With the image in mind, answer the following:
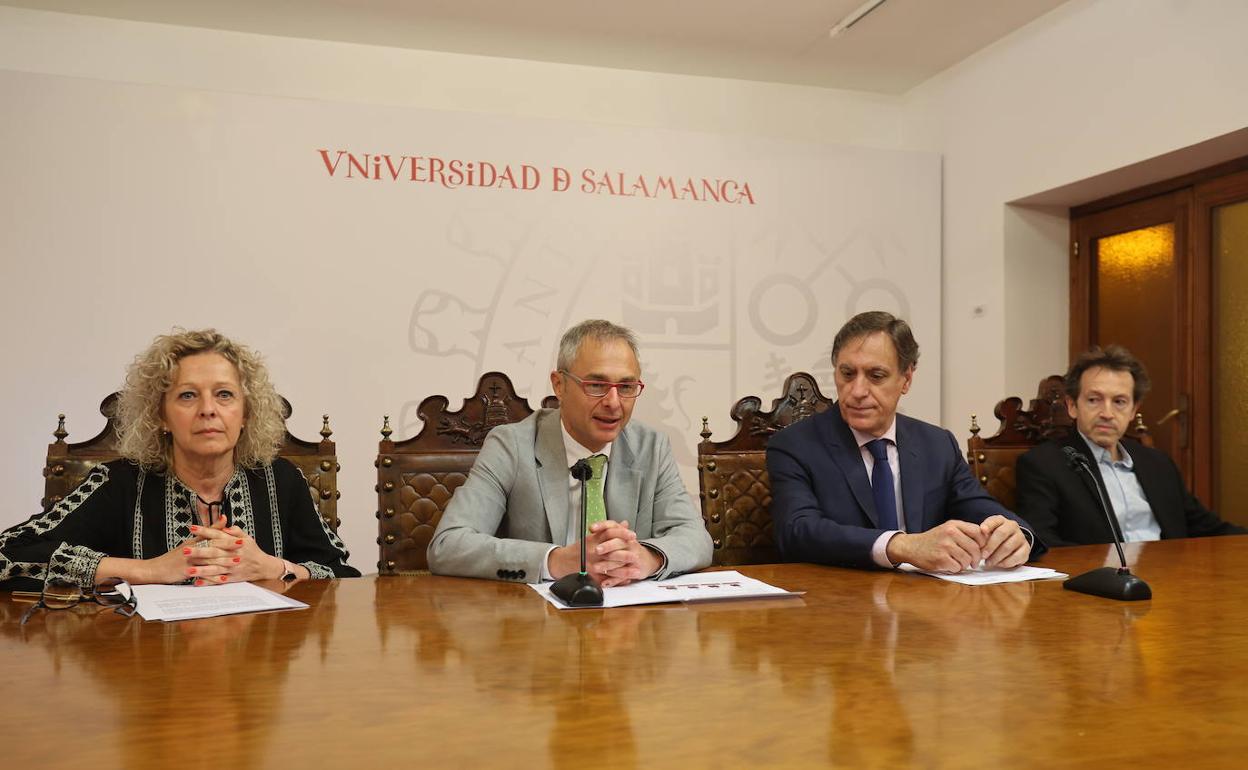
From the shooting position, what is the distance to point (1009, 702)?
3.52 feet

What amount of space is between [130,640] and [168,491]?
935mm

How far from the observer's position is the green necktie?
2293mm

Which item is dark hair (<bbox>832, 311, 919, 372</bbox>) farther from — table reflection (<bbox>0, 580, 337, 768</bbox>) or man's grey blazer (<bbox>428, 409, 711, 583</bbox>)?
table reflection (<bbox>0, 580, 337, 768</bbox>)

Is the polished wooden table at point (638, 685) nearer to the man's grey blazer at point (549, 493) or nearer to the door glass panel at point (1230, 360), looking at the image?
the man's grey blazer at point (549, 493)

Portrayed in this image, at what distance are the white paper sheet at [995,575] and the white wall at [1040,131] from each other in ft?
9.73

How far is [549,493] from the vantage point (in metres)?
2.28

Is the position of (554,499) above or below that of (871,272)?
below

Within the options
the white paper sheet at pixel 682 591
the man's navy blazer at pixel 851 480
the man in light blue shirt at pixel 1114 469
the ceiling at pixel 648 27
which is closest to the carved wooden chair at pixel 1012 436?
the man in light blue shirt at pixel 1114 469

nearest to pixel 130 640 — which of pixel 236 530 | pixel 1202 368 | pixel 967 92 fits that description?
pixel 236 530

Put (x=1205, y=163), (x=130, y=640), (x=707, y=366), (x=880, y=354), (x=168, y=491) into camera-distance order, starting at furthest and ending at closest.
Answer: (x=707, y=366)
(x=1205, y=163)
(x=880, y=354)
(x=168, y=491)
(x=130, y=640)

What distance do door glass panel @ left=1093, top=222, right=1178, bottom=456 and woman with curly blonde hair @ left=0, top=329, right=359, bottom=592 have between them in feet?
14.1

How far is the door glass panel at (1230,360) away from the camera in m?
4.42

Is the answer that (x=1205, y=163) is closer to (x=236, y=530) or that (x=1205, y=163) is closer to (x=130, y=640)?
(x=236, y=530)

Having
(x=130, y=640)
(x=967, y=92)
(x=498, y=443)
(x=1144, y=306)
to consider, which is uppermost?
(x=967, y=92)
